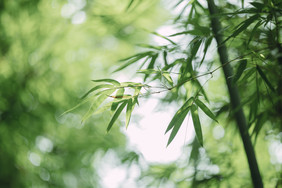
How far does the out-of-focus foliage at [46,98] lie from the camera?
1364mm

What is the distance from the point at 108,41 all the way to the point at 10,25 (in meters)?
0.75

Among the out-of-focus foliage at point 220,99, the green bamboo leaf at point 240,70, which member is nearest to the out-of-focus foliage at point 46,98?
the out-of-focus foliage at point 220,99

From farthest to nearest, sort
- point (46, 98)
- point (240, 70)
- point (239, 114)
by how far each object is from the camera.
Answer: point (46, 98) → point (239, 114) → point (240, 70)

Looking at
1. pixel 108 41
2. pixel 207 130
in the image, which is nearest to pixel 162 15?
pixel 108 41

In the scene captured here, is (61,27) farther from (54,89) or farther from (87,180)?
(87,180)

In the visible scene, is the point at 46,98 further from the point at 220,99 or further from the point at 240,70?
the point at 240,70

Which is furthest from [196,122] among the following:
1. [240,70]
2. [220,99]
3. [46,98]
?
[46,98]

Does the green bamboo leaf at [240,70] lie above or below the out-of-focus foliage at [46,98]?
below

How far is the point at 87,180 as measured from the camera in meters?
1.50

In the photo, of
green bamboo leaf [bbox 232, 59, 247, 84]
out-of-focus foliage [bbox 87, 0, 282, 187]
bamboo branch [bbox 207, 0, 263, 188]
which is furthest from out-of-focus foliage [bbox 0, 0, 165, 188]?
green bamboo leaf [bbox 232, 59, 247, 84]

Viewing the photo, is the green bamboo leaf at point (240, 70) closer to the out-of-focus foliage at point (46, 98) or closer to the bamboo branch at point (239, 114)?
the bamboo branch at point (239, 114)

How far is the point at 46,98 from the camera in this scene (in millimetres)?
1445

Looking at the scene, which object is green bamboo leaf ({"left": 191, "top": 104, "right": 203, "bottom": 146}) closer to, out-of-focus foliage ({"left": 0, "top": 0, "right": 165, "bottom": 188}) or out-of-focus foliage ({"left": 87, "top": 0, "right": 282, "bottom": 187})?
out-of-focus foliage ({"left": 87, "top": 0, "right": 282, "bottom": 187})

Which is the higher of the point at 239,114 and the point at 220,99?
the point at 220,99
